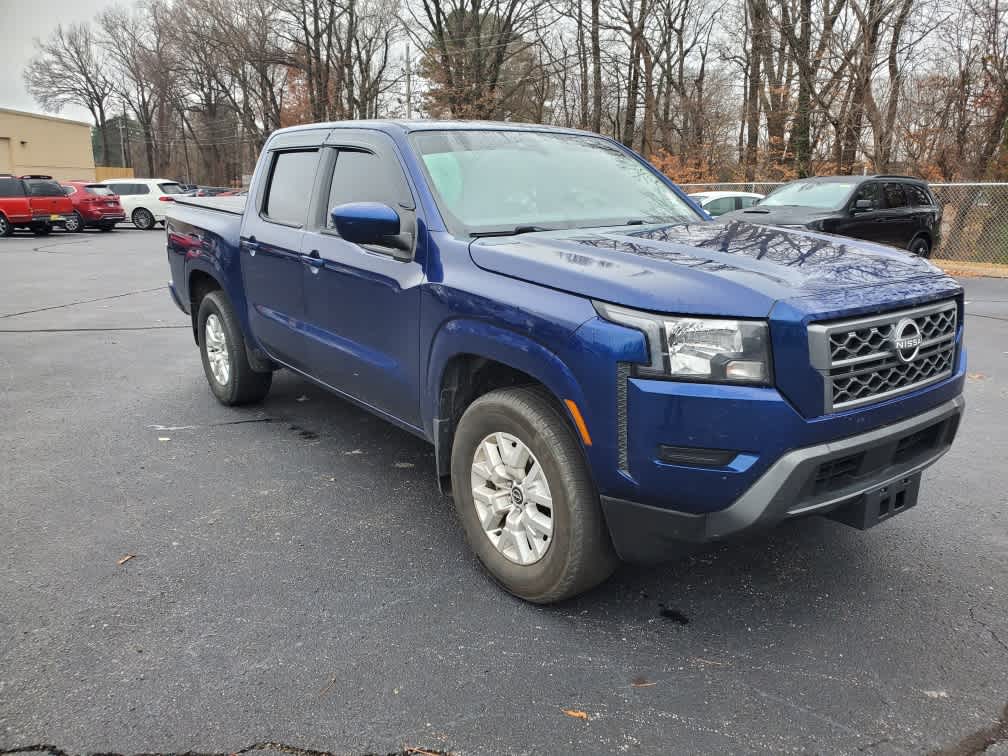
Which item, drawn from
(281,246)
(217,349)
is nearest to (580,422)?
(281,246)

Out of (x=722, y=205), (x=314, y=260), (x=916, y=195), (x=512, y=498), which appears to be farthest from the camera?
(x=722, y=205)

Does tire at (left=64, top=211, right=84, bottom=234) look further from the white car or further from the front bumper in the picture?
the front bumper

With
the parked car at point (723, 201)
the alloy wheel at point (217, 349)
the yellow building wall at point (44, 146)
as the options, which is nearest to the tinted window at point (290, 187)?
the alloy wheel at point (217, 349)

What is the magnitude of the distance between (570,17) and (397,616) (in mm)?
36138

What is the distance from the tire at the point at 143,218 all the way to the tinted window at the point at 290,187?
2845 cm

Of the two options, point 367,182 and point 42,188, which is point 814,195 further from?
point 42,188

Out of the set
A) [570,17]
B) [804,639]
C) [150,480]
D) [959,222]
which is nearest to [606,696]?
[804,639]

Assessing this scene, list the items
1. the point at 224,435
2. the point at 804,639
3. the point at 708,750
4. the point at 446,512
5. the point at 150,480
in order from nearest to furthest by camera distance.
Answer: the point at 708,750, the point at 804,639, the point at 446,512, the point at 150,480, the point at 224,435

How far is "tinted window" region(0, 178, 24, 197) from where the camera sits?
24328mm

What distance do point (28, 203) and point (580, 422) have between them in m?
26.9

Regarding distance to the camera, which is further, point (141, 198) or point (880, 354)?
point (141, 198)

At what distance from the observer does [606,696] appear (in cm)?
257

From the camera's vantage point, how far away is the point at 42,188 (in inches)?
975

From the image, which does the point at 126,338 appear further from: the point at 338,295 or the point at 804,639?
the point at 804,639
